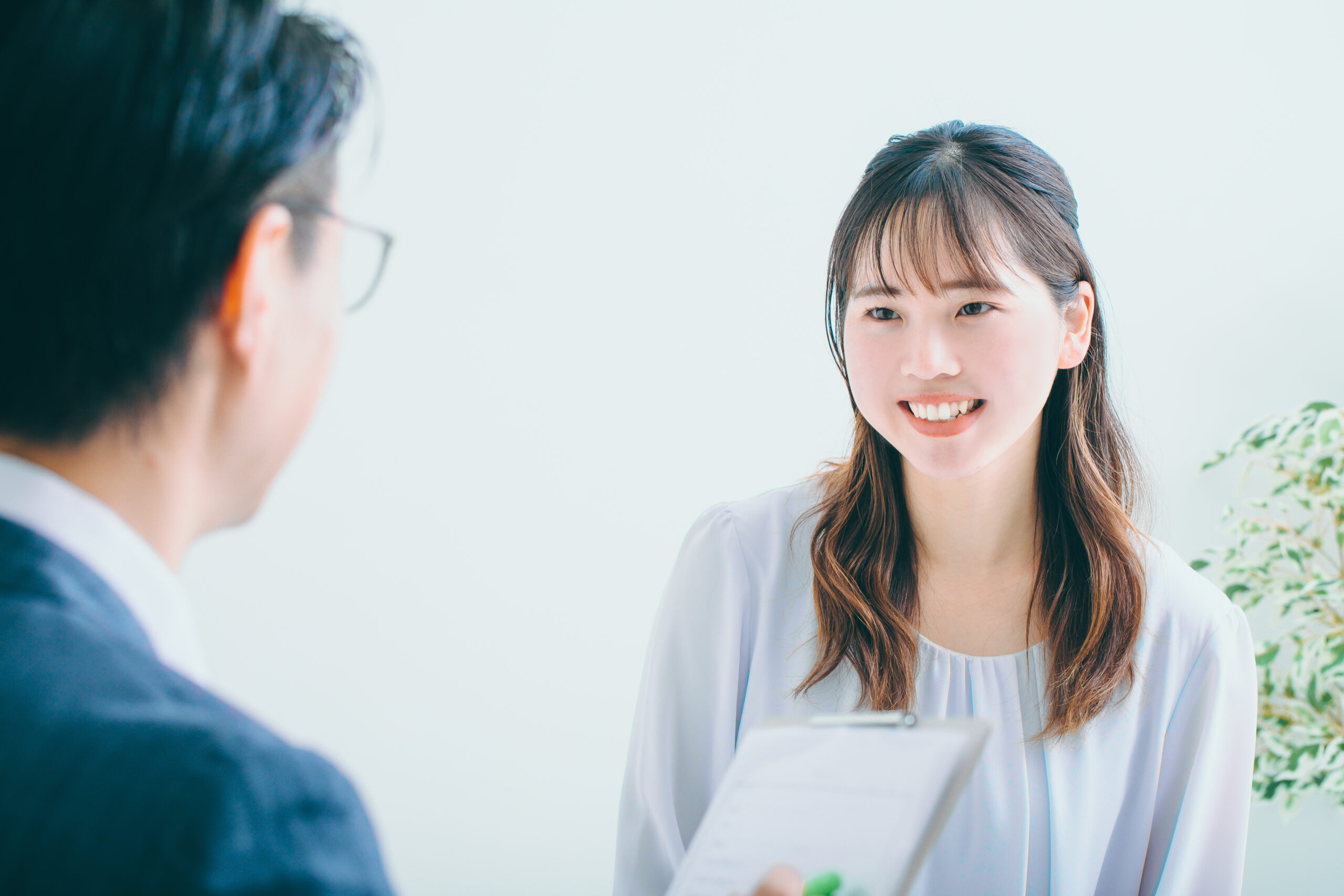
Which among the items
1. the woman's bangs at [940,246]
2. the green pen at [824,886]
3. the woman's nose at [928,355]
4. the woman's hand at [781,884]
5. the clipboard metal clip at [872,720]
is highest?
the woman's bangs at [940,246]

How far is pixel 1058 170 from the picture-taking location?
1283 millimetres

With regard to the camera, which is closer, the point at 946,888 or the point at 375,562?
the point at 946,888

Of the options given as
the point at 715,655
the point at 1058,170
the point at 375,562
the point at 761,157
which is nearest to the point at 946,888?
the point at 715,655

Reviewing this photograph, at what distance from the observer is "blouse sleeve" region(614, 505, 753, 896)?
47.6 inches

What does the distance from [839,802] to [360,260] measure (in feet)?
1.58

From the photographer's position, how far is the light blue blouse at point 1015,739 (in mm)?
1170

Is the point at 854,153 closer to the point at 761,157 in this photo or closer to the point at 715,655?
the point at 761,157

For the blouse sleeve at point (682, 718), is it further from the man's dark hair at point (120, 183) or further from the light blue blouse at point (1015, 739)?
the man's dark hair at point (120, 183)

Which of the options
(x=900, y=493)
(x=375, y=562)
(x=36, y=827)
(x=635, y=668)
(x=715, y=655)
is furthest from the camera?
(x=635, y=668)

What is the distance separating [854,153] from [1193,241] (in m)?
0.83

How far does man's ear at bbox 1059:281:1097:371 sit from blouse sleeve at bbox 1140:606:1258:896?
1.29 feet

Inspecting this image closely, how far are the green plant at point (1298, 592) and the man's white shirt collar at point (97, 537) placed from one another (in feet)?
6.65

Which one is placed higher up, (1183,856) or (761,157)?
(761,157)

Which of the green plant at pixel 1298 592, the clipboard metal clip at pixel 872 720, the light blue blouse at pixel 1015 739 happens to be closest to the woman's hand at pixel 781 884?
the clipboard metal clip at pixel 872 720
